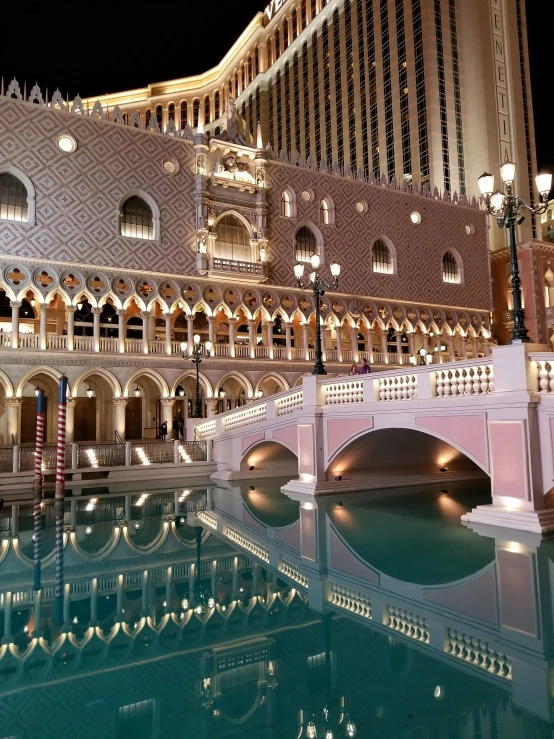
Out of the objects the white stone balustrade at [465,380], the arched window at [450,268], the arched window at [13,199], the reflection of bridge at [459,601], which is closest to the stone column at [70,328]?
the arched window at [13,199]

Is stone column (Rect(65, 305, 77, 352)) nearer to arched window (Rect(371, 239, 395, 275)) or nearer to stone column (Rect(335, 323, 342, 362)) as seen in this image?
stone column (Rect(335, 323, 342, 362))

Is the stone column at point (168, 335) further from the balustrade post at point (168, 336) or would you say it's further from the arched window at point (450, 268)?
the arched window at point (450, 268)

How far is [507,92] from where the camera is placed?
37812mm

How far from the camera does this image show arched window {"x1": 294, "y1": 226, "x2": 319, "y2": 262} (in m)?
25.1

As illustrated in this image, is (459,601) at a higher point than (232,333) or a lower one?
lower

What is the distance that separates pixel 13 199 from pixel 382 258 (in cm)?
1584

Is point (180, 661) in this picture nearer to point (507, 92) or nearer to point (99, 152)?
point (99, 152)

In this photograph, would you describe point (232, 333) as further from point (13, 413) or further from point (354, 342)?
point (13, 413)

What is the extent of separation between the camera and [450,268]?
94.5ft

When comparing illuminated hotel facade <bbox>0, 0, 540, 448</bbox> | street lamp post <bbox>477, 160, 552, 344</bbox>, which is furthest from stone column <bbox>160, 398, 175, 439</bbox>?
street lamp post <bbox>477, 160, 552, 344</bbox>

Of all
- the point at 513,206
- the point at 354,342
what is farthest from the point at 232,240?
the point at 513,206

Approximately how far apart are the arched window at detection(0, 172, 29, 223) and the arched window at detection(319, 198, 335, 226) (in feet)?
40.1

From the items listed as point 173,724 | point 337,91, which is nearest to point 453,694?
point 173,724

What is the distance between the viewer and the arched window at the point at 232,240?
23688 millimetres
